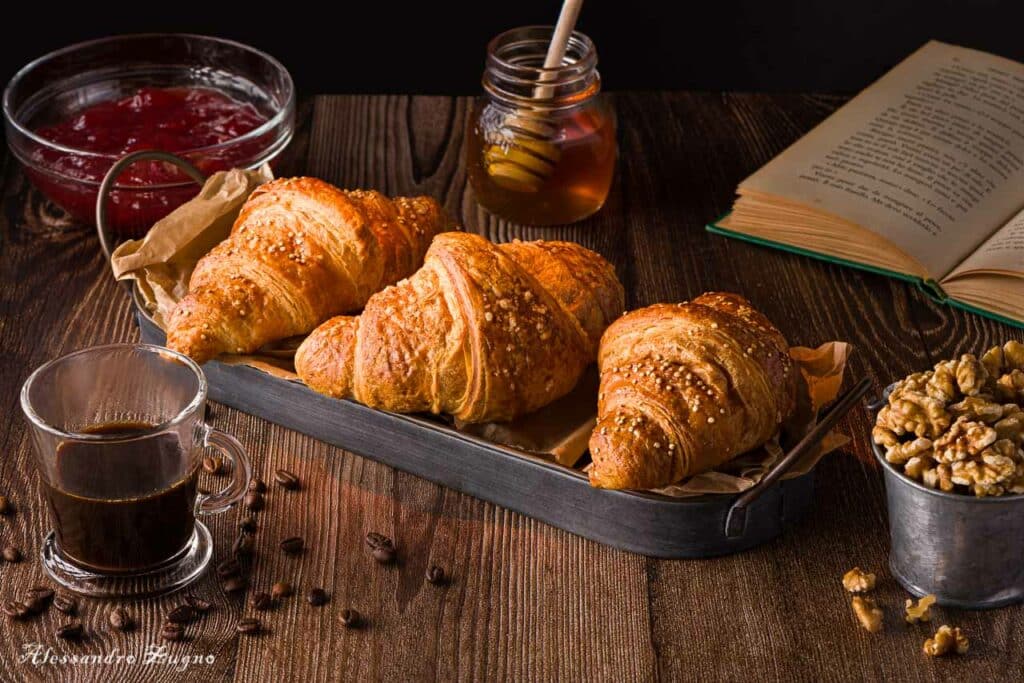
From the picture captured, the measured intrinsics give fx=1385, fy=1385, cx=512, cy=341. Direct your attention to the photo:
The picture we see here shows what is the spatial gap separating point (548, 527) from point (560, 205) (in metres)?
0.83

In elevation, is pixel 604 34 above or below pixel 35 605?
below

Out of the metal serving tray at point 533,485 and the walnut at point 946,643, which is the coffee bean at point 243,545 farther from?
the walnut at point 946,643

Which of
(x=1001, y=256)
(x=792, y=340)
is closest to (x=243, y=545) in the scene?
(x=792, y=340)

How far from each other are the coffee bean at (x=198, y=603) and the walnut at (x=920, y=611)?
2.66 ft

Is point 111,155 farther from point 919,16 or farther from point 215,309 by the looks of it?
point 919,16

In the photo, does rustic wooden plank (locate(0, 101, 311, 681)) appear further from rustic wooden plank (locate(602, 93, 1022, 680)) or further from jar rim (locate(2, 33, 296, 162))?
rustic wooden plank (locate(602, 93, 1022, 680))

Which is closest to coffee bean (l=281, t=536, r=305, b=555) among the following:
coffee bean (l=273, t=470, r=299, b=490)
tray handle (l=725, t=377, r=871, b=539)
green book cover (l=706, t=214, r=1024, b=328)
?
coffee bean (l=273, t=470, r=299, b=490)

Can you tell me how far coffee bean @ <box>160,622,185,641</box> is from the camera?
157 cm

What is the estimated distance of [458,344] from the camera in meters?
1.75

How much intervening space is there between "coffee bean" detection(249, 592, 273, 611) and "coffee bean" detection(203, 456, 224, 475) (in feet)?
0.88

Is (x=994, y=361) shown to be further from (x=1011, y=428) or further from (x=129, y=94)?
(x=129, y=94)

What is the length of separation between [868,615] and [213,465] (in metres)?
0.86

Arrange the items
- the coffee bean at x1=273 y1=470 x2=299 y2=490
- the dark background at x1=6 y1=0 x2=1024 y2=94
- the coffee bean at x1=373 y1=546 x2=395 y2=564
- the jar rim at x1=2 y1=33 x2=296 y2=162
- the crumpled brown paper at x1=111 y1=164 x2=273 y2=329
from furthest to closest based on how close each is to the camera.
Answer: the dark background at x1=6 y1=0 x2=1024 y2=94
the jar rim at x1=2 y1=33 x2=296 y2=162
the crumpled brown paper at x1=111 y1=164 x2=273 y2=329
the coffee bean at x1=273 y1=470 x2=299 y2=490
the coffee bean at x1=373 y1=546 x2=395 y2=564

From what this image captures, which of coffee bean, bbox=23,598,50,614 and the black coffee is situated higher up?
the black coffee
